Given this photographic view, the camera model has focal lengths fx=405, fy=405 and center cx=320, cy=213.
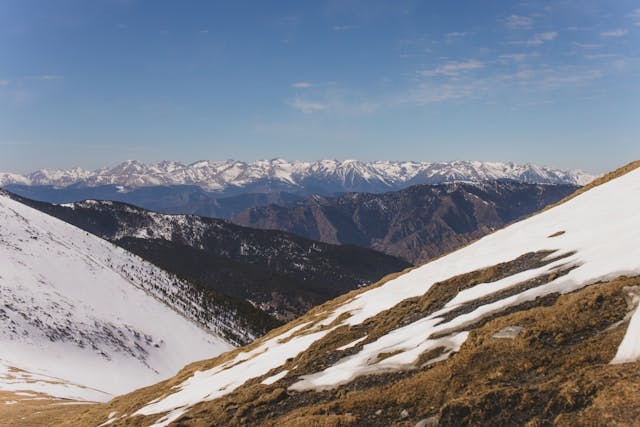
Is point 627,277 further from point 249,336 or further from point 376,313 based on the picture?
point 249,336

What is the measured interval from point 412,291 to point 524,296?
12.1 meters

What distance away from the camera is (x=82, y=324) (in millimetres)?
104375

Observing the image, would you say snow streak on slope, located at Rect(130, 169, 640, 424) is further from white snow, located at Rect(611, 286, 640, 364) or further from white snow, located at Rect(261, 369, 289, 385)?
white snow, located at Rect(261, 369, 289, 385)

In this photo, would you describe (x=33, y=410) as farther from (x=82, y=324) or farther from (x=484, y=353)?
(x=82, y=324)

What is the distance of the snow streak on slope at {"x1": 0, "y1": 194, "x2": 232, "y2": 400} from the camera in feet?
271

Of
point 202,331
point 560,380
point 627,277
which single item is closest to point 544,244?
point 627,277

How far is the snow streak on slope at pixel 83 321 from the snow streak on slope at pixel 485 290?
4712 cm

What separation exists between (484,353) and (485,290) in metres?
8.15

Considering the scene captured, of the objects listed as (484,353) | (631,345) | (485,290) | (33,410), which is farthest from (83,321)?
(631,345)

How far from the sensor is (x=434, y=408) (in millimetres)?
10875

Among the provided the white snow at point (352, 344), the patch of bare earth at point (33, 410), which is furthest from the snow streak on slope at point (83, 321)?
the white snow at point (352, 344)

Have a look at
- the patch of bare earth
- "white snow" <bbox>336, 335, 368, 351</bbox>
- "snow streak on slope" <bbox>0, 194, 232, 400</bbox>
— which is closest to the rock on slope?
"white snow" <bbox>336, 335, 368, 351</bbox>

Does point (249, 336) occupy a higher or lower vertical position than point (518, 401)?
lower

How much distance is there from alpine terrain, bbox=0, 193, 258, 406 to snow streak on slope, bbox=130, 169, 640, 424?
144 ft
